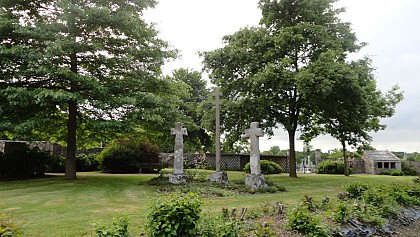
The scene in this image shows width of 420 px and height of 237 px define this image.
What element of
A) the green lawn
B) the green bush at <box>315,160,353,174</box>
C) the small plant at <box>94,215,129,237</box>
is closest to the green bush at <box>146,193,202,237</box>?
the small plant at <box>94,215,129,237</box>

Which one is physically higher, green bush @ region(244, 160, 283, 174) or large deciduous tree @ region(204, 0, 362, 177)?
large deciduous tree @ region(204, 0, 362, 177)

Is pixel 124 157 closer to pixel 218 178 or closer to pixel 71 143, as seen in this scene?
pixel 71 143

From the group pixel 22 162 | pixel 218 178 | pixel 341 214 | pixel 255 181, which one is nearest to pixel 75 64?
pixel 22 162

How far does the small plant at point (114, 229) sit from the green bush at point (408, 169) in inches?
1231

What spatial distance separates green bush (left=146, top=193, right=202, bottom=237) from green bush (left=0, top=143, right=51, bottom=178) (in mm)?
14375

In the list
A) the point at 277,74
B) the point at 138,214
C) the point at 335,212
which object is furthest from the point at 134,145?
the point at 335,212

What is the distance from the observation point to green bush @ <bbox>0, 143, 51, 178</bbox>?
15384 mm

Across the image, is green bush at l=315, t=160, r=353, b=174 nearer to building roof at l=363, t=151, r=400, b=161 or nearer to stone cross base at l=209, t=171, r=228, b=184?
building roof at l=363, t=151, r=400, b=161

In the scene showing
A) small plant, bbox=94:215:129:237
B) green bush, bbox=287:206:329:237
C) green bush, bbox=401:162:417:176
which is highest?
small plant, bbox=94:215:129:237

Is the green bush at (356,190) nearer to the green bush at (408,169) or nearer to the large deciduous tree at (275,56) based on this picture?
the large deciduous tree at (275,56)

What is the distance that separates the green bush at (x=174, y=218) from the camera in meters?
4.44

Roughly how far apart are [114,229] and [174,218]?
0.88 metres

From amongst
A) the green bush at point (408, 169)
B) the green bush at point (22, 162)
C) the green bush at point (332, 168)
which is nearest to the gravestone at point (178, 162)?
the green bush at point (22, 162)

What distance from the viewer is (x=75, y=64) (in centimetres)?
1395
